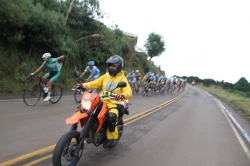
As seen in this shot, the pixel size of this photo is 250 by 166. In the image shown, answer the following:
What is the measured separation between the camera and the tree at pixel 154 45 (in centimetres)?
5500

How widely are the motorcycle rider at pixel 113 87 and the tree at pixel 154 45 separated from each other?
5121 centimetres

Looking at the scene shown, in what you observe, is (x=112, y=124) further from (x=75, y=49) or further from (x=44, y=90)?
(x=75, y=49)

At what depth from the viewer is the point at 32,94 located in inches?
337

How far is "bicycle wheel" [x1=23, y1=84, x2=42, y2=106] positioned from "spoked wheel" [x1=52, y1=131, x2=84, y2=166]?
525cm

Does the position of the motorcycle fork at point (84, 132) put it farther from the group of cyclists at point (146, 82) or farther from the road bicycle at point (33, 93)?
the group of cyclists at point (146, 82)

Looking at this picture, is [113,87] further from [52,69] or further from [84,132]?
[52,69]

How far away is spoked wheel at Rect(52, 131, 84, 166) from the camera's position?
338 centimetres

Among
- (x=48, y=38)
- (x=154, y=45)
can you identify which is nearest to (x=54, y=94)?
(x=48, y=38)

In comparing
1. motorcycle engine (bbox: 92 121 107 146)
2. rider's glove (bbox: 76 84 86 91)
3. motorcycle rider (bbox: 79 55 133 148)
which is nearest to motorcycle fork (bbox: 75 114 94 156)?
motorcycle engine (bbox: 92 121 107 146)

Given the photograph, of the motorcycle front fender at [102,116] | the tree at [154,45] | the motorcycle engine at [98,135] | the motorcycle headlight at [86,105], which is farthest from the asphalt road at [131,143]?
the tree at [154,45]

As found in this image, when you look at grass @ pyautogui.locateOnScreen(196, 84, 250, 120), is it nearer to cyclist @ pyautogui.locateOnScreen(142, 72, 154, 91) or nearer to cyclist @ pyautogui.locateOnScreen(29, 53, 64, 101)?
cyclist @ pyautogui.locateOnScreen(142, 72, 154, 91)

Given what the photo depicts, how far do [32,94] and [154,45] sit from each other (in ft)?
159

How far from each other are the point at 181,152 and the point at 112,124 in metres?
2.19

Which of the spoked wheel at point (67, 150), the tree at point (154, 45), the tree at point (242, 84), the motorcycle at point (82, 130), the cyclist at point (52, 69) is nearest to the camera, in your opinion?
the spoked wheel at point (67, 150)
